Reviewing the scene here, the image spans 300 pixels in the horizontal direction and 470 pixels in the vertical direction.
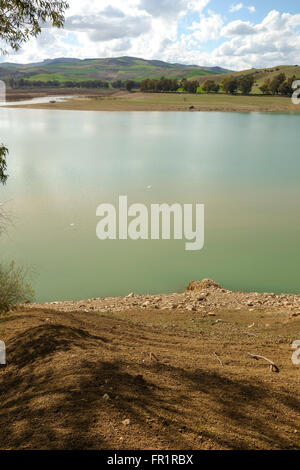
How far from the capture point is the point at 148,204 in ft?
79.3

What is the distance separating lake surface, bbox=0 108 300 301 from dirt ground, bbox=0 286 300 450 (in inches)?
227

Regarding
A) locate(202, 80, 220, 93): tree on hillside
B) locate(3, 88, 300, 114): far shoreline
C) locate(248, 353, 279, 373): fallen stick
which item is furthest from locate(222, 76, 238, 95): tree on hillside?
locate(248, 353, 279, 373): fallen stick

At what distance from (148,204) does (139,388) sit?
18854mm

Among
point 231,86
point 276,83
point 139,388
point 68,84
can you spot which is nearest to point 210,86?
point 231,86

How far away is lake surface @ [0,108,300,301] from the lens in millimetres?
15539

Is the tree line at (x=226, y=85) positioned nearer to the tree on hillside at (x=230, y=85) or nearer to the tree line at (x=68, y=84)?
the tree on hillside at (x=230, y=85)

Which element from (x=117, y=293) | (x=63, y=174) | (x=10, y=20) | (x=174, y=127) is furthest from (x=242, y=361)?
(x=174, y=127)

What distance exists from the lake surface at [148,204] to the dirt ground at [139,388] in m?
5.76

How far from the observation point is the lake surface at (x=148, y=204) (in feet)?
51.0

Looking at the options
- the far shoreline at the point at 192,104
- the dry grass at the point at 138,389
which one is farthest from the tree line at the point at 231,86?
the dry grass at the point at 138,389

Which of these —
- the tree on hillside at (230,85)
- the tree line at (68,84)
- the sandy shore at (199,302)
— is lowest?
the sandy shore at (199,302)

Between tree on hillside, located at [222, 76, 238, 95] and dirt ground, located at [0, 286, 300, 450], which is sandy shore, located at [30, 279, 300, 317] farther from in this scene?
tree on hillside, located at [222, 76, 238, 95]

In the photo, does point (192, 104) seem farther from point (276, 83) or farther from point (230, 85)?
point (276, 83)

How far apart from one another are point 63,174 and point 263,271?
22.4m
